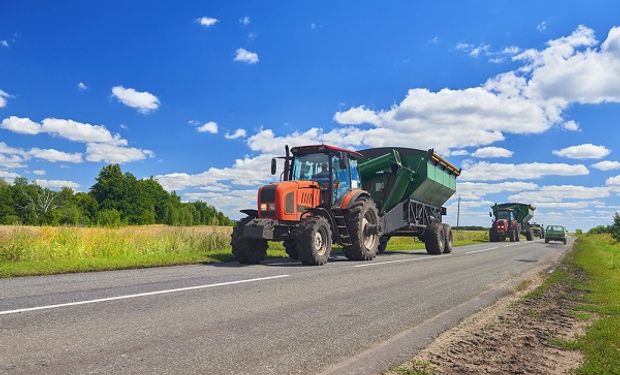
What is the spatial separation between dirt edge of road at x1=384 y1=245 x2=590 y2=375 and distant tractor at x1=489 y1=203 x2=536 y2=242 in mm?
36501

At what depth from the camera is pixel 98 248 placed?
45.0 ft

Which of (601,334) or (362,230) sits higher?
(362,230)

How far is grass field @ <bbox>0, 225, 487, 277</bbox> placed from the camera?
34.6 ft

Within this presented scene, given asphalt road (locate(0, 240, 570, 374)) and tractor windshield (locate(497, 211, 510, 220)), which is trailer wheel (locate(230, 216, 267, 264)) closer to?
asphalt road (locate(0, 240, 570, 374))

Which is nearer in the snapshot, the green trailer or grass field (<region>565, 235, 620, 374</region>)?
grass field (<region>565, 235, 620, 374</region>)

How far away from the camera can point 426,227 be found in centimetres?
1986

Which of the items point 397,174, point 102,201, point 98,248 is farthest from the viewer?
point 102,201

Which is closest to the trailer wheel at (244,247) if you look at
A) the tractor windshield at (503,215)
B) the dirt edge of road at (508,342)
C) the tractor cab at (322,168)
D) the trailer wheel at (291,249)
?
the trailer wheel at (291,249)

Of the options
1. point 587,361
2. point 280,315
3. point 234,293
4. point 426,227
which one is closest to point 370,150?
point 426,227

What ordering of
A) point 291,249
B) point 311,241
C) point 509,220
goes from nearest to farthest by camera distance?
point 311,241 < point 291,249 < point 509,220

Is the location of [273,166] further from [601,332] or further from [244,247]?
[601,332]

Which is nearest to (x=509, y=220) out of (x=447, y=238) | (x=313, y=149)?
(x=447, y=238)

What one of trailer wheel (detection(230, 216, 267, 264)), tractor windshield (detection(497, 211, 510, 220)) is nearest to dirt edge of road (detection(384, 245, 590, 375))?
trailer wheel (detection(230, 216, 267, 264))

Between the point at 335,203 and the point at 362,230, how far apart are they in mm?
1288
